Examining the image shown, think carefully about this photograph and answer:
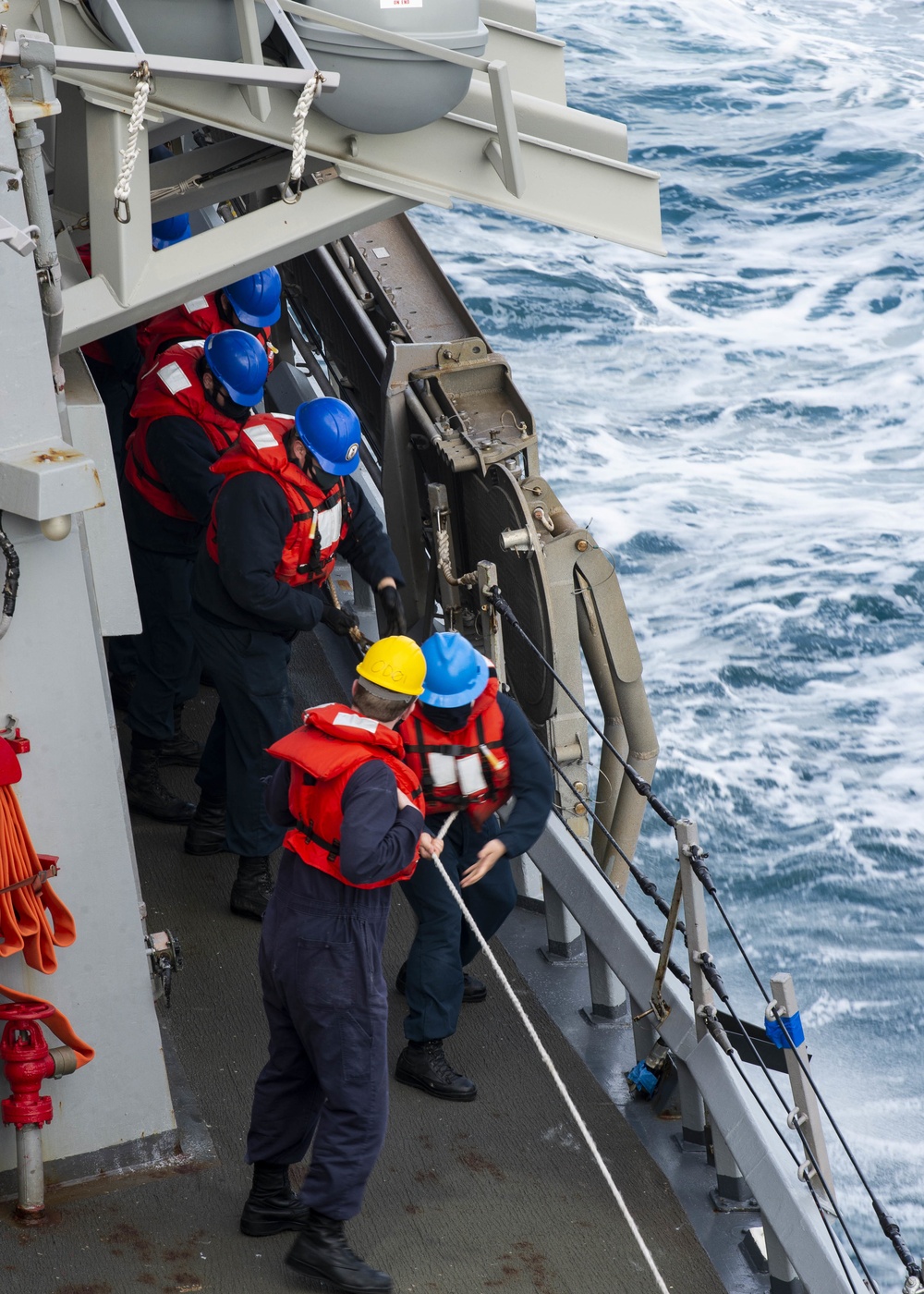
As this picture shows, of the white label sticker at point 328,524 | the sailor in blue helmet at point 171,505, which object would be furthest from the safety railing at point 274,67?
the sailor in blue helmet at point 171,505

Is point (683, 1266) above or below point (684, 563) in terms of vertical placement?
above

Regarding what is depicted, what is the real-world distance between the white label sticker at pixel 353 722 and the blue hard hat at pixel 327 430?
128 cm

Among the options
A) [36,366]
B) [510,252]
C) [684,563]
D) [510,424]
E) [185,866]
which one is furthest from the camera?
[510,252]

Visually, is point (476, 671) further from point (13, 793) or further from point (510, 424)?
point (510, 424)

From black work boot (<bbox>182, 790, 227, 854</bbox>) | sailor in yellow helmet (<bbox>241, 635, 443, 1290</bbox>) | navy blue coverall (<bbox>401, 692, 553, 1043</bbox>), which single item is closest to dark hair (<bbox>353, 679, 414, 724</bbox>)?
sailor in yellow helmet (<bbox>241, 635, 443, 1290</bbox>)

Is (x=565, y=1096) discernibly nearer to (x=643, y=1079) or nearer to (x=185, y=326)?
(x=643, y=1079)

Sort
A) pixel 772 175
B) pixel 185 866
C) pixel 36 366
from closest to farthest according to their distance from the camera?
1. pixel 36 366
2. pixel 185 866
3. pixel 772 175

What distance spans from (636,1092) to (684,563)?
924 cm

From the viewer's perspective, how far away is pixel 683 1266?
3.49 metres

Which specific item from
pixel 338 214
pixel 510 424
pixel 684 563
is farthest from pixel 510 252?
pixel 338 214

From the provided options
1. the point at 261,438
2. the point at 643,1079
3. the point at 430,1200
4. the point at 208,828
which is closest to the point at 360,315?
the point at 261,438

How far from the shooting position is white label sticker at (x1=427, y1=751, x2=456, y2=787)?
3.78 meters

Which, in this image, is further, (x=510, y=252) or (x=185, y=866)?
(x=510, y=252)

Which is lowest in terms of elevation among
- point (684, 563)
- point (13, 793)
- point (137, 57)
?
point (684, 563)
